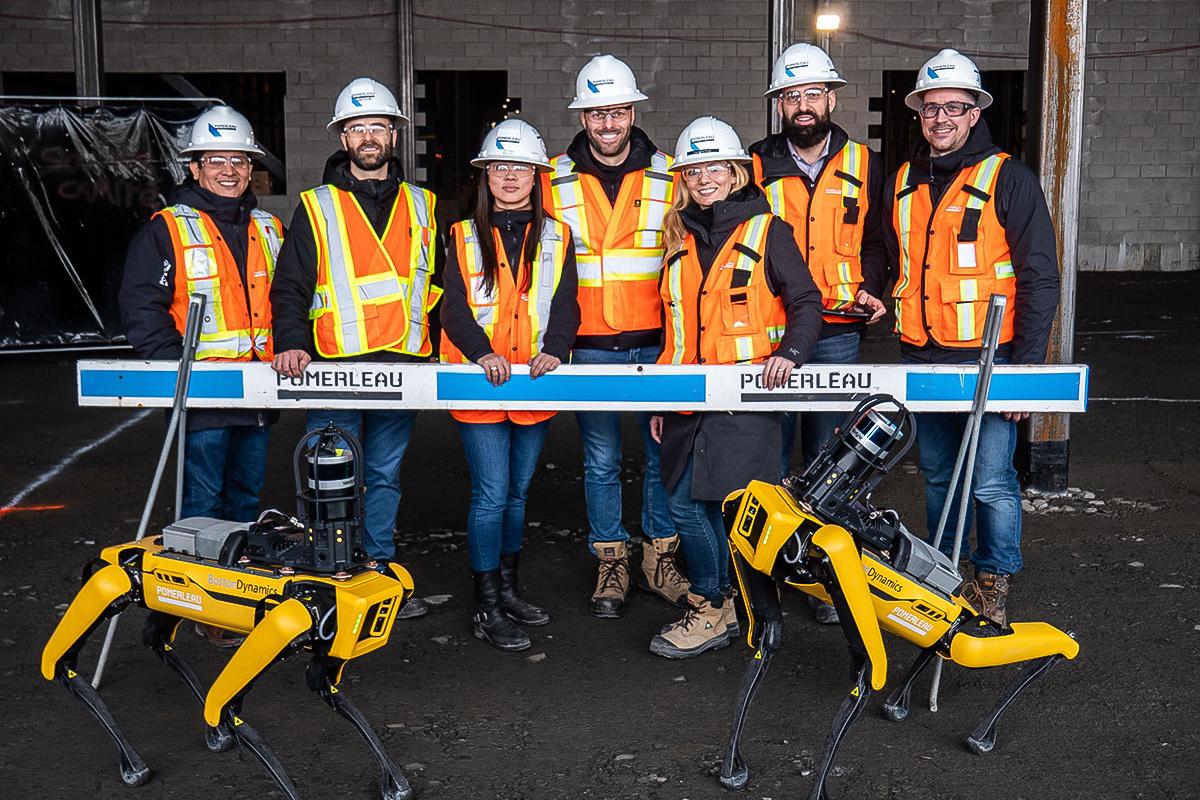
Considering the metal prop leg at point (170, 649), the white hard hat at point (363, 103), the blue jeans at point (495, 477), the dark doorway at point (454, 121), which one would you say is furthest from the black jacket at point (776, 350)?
the dark doorway at point (454, 121)

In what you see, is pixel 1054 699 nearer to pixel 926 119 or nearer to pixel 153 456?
pixel 926 119

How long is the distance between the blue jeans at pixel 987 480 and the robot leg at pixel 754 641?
1414 millimetres

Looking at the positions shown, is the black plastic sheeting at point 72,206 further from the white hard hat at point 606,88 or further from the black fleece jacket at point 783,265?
the black fleece jacket at point 783,265

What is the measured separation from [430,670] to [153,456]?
4184mm

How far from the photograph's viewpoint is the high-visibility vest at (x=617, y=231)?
4.98 meters

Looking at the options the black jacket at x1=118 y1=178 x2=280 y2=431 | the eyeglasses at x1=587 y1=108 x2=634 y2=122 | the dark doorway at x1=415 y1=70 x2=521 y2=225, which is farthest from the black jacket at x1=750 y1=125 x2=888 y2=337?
the dark doorway at x1=415 y1=70 x2=521 y2=225

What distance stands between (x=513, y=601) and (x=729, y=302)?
157cm

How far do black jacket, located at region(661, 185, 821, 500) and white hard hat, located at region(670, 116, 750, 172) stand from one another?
6.4 inches

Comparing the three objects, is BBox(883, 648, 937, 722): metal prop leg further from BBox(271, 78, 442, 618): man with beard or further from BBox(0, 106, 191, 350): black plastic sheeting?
BBox(0, 106, 191, 350): black plastic sheeting

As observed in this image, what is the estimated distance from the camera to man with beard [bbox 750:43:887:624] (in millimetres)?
5148

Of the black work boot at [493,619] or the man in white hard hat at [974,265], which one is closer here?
the man in white hard hat at [974,265]

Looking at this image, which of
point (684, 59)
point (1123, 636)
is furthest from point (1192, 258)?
point (1123, 636)

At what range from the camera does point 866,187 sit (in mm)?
5176

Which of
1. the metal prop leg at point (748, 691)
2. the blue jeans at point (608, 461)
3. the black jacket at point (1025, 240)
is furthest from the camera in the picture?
the blue jeans at point (608, 461)
